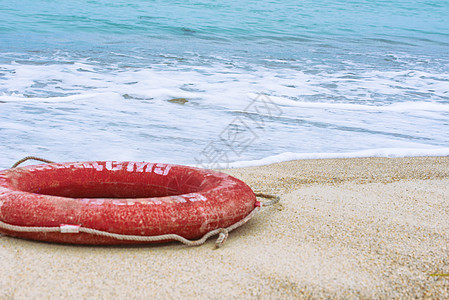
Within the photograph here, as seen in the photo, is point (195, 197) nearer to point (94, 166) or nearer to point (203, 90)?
point (94, 166)

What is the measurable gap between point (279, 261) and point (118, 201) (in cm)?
69

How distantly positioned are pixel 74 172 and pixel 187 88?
4649mm

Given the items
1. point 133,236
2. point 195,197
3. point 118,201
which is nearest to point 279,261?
point 195,197

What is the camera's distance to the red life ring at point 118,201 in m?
1.81

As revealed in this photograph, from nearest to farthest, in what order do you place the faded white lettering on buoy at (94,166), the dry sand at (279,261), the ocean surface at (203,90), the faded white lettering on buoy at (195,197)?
the dry sand at (279,261), the faded white lettering on buoy at (195,197), the faded white lettering on buoy at (94,166), the ocean surface at (203,90)

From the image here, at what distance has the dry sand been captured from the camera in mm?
1585

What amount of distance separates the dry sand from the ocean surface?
1.51 meters

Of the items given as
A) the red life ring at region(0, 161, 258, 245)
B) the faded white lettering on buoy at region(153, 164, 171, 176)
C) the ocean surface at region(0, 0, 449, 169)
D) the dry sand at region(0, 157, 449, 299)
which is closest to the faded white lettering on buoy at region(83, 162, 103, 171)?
the red life ring at region(0, 161, 258, 245)

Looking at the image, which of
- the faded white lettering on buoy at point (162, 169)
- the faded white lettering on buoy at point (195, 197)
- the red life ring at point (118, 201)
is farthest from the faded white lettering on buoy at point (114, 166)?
the faded white lettering on buoy at point (195, 197)

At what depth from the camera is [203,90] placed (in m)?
6.77

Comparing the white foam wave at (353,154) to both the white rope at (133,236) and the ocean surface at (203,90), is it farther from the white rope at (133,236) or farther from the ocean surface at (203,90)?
the white rope at (133,236)

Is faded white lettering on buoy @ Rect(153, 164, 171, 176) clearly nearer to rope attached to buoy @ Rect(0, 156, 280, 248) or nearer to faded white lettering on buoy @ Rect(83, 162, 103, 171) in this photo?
faded white lettering on buoy @ Rect(83, 162, 103, 171)

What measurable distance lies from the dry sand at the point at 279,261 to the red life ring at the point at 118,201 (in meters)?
0.10

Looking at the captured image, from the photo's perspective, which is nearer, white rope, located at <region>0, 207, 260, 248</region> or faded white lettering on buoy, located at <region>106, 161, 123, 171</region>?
white rope, located at <region>0, 207, 260, 248</region>
